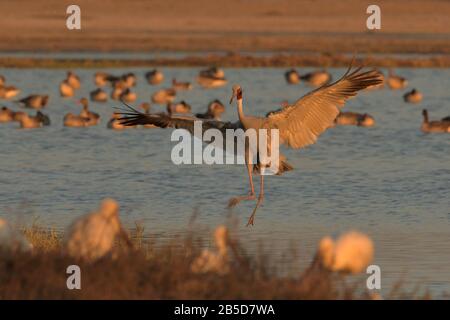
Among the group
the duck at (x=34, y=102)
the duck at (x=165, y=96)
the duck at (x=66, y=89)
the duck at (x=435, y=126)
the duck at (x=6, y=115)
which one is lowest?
the duck at (x=435, y=126)

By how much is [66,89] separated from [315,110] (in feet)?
78.1

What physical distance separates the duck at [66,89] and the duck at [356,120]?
9.91m

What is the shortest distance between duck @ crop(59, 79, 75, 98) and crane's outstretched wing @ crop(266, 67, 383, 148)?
76.8 feet

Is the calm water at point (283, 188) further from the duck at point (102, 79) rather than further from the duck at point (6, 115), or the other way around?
the duck at point (102, 79)

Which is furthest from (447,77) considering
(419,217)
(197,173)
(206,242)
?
(206,242)

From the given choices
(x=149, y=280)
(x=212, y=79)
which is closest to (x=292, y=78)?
(x=212, y=79)

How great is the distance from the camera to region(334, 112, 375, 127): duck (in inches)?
1125

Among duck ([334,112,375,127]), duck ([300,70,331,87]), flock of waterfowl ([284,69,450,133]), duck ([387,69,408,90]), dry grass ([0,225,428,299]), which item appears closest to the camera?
dry grass ([0,225,428,299])

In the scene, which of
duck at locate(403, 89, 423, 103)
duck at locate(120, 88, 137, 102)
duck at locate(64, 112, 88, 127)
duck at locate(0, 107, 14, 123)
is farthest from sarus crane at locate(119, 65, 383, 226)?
duck at locate(120, 88, 137, 102)

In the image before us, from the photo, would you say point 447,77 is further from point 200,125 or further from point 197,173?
point 200,125

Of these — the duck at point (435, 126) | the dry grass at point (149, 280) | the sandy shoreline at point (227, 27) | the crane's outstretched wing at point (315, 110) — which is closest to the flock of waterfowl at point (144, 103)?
the duck at point (435, 126)

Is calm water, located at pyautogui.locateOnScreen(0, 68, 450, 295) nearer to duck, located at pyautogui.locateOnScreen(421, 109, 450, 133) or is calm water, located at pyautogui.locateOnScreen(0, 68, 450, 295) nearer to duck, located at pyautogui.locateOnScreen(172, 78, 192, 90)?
duck, located at pyautogui.locateOnScreen(421, 109, 450, 133)

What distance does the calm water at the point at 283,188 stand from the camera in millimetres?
14258
